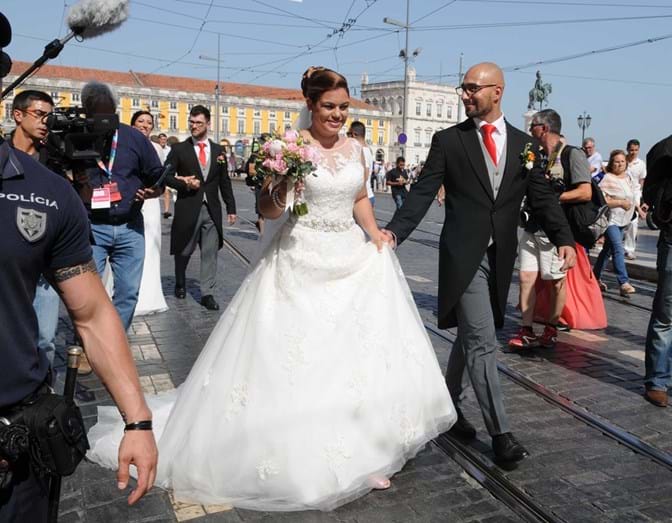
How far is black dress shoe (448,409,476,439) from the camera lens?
169 inches

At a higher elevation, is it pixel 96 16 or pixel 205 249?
pixel 96 16

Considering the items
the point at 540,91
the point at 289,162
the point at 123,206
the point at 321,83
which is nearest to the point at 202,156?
the point at 123,206

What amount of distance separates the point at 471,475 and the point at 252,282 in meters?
1.59

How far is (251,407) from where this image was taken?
351 centimetres

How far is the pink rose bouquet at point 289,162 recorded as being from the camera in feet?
12.8

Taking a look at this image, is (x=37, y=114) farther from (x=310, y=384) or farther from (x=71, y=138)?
(x=310, y=384)

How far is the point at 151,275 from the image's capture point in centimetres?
777

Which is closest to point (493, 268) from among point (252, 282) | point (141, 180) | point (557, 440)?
point (557, 440)

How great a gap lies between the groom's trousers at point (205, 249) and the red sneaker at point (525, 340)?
3.56m

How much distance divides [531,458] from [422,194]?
5.50 feet

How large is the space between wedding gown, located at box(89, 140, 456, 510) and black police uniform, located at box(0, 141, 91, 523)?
159cm

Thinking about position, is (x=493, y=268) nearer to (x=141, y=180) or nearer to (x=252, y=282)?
(x=252, y=282)

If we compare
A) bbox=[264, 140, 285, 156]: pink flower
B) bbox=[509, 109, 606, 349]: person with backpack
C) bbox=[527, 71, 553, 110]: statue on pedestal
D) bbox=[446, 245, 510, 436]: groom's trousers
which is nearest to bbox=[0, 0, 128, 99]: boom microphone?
bbox=[264, 140, 285, 156]: pink flower

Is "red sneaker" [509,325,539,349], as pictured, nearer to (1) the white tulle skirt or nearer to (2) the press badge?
(1) the white tulle skirt
